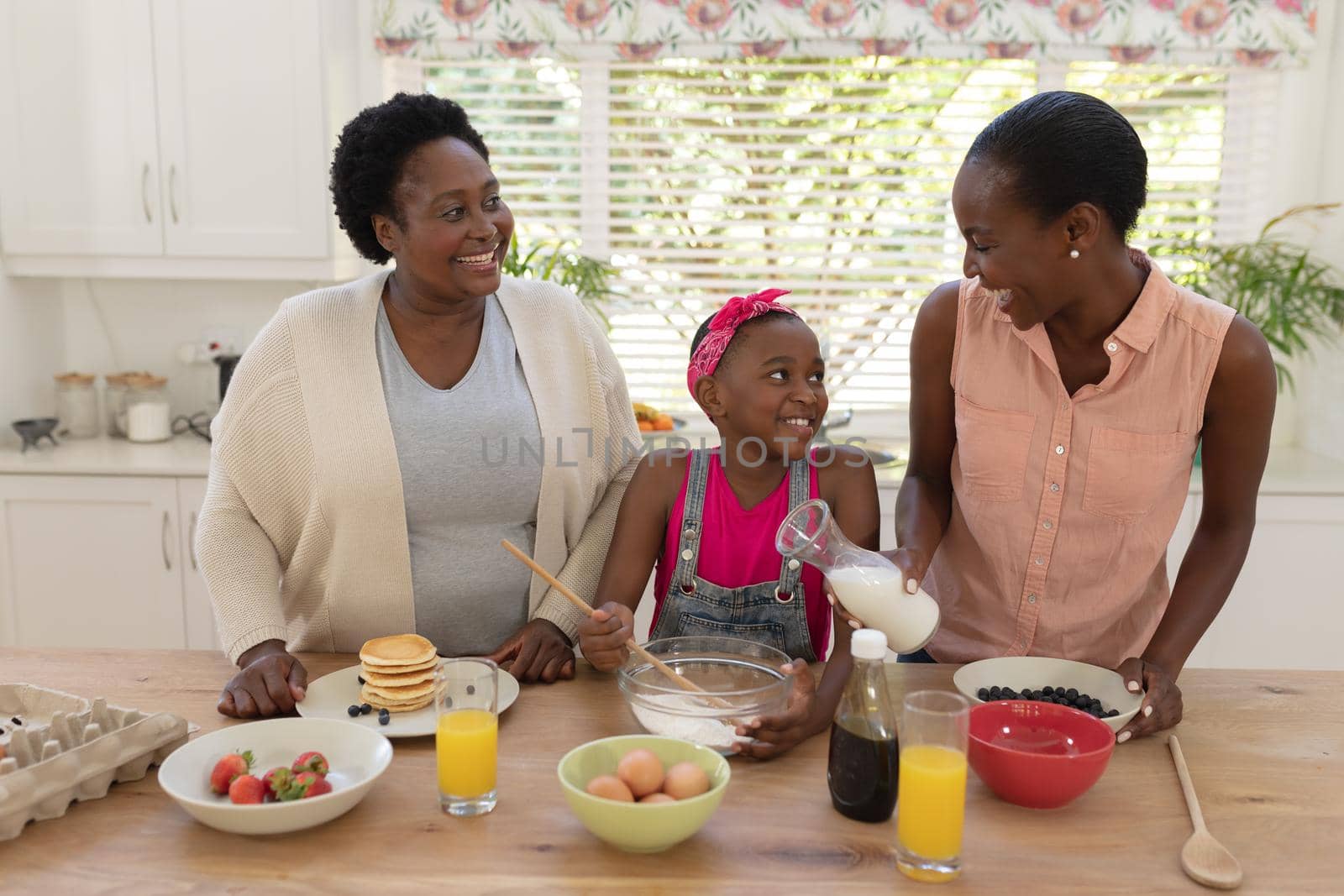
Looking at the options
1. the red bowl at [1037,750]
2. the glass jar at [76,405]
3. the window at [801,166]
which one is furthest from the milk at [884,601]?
the glass jar at [76,405]

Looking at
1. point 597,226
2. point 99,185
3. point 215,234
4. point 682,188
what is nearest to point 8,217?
point 99,185

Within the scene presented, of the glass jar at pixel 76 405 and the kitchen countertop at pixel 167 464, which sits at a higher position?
the glass jar at pixel 76 405

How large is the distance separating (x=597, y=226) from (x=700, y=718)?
268cm

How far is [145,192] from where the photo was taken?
337 cm

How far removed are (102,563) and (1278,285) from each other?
141 inches

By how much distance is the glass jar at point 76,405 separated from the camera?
3.63 meters

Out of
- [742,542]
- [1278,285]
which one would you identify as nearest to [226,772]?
[742,542]

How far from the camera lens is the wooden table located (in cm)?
114

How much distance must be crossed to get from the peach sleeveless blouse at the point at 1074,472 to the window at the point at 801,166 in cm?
214

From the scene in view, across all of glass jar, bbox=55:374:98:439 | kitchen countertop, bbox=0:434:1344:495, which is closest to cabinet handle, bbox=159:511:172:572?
kitchen countertop, bbox=0:434:1344:495

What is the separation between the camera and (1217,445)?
1.62m

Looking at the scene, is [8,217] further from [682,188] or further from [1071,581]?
[1071,581]

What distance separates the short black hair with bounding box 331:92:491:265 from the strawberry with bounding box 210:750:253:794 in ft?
2.93

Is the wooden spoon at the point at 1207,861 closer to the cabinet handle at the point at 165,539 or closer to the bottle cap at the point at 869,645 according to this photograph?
the bottle cap at the point at 869,645
